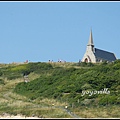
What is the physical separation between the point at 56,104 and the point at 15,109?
3588mm

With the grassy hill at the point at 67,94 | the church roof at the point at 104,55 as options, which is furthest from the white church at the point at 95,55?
the grassy hill at the point at 67,94

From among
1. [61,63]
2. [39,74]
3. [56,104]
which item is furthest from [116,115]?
[61,63]

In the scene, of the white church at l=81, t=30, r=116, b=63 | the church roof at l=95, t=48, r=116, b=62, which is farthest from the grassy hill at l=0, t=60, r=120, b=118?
the church roof at l=95, t=48, r=116, b=62

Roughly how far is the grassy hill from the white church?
22430 millimetres

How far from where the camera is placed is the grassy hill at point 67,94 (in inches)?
1216

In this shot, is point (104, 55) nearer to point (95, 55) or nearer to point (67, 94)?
point (95, 55)

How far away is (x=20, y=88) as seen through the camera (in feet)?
143

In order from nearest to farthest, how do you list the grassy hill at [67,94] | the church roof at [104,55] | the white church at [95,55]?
the grassy hill at [67,94] → the white church at [95,55] → the church roof at [104,55]

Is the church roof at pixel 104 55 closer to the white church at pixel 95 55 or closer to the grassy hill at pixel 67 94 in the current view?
the white church at pixel 95 55

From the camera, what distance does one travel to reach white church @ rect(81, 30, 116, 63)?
74188 mm

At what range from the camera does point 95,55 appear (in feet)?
244

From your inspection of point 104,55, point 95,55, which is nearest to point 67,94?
point 95,55

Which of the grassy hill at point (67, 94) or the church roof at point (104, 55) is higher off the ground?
the church roof at point (104, 55)

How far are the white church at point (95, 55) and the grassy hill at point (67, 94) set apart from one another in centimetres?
2243
